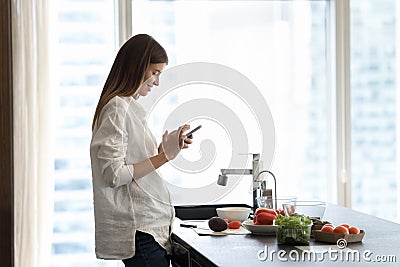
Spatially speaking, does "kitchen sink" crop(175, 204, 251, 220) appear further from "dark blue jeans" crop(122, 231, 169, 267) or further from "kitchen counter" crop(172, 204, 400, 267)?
"dark blue jeans" crop(122, 231, 169, 267)

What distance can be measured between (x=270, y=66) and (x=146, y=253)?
2.37 metres

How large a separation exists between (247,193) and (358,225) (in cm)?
196

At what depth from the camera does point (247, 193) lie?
4508 millimetres

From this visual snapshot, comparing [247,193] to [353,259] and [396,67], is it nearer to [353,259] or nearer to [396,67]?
[396,67]

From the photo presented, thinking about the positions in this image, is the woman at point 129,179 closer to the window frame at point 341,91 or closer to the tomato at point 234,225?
the tomato at point 234,225

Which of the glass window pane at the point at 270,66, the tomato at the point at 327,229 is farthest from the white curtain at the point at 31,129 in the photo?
the tomato at the point at 327,229

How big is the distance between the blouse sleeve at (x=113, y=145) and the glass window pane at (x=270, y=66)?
1919 millimetres

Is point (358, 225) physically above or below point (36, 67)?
below

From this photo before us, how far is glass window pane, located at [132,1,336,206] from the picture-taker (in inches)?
173

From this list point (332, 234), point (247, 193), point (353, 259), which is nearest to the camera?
point (353, 259)

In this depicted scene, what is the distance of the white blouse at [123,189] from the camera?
2389mm

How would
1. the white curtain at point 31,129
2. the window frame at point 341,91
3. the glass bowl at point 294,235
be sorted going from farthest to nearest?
1. the window frame at point 341,91
2. the white curtain at point 31,129
3. the glass bowl at point 294,235

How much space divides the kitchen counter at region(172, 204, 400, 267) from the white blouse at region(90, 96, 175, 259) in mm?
147

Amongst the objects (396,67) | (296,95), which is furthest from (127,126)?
(396,67)
